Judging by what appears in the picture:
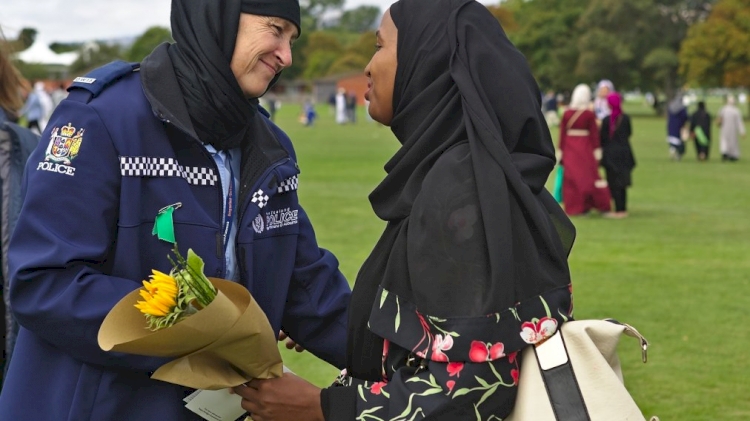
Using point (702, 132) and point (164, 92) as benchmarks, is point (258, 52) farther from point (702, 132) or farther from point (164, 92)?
point (702, 132)

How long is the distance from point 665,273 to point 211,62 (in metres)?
8.68

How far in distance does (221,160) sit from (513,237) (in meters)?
1.07

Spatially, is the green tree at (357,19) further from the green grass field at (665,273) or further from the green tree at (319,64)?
the green grass field at (665,273)

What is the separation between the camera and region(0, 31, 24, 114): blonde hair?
15.9ft

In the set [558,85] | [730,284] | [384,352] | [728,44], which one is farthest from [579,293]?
[558,85]

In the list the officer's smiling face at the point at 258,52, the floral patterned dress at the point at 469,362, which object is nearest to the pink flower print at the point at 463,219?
the floral patterned dress at the point at 469,362

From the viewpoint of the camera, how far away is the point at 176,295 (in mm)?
2676

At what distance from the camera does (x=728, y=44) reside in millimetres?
66375

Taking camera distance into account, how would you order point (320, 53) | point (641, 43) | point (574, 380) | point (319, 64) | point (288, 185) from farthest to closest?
1. point (320, 53)
2. point (319, 64)
3. point (641, 43)
4. point (288, 185)
5. point (574, 380)

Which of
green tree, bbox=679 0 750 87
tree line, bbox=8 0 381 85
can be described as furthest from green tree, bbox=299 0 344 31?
green tree, bbox=679 0 750 87

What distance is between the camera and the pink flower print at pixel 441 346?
252 cm

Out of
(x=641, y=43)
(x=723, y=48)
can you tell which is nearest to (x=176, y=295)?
(x=723, y=48)

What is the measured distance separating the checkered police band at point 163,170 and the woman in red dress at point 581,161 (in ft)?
42.6

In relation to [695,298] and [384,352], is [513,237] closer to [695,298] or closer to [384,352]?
[384,352]
